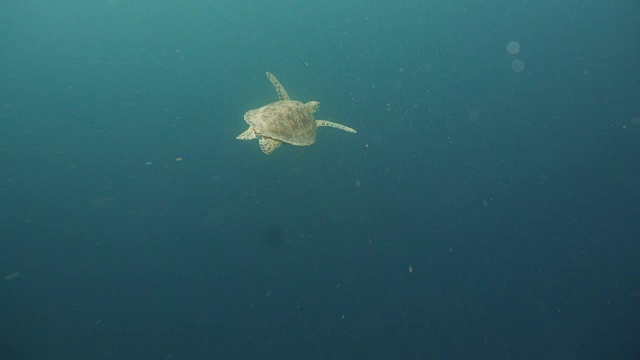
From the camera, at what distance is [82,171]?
6887 mm

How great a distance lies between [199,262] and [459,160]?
6.89 meters

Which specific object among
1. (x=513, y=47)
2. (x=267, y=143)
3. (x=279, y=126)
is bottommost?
(x=267, y=143)

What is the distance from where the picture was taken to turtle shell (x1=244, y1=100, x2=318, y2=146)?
5.54m

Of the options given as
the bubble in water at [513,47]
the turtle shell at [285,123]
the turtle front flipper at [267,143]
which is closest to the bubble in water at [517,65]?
the bubble in water at [513,47]

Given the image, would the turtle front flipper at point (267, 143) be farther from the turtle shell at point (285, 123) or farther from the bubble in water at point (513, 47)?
the bubble in water at point (513, 47)

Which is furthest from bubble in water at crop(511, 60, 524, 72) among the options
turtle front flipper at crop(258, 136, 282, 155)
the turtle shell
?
turtle front flipper at crop(258, 136, 282, 155)

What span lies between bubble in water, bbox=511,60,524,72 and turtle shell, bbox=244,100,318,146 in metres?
10.2

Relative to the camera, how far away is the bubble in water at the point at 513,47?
1318 centimetres

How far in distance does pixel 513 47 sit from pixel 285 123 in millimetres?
12853

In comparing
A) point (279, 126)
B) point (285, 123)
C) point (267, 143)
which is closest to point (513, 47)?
point (285, 123)

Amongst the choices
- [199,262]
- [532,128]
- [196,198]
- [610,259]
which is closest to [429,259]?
[199,262]

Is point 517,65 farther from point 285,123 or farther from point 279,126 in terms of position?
point 279,126

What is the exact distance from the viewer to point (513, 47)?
1352 centimetres

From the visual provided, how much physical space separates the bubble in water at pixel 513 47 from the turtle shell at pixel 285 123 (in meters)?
11.6
